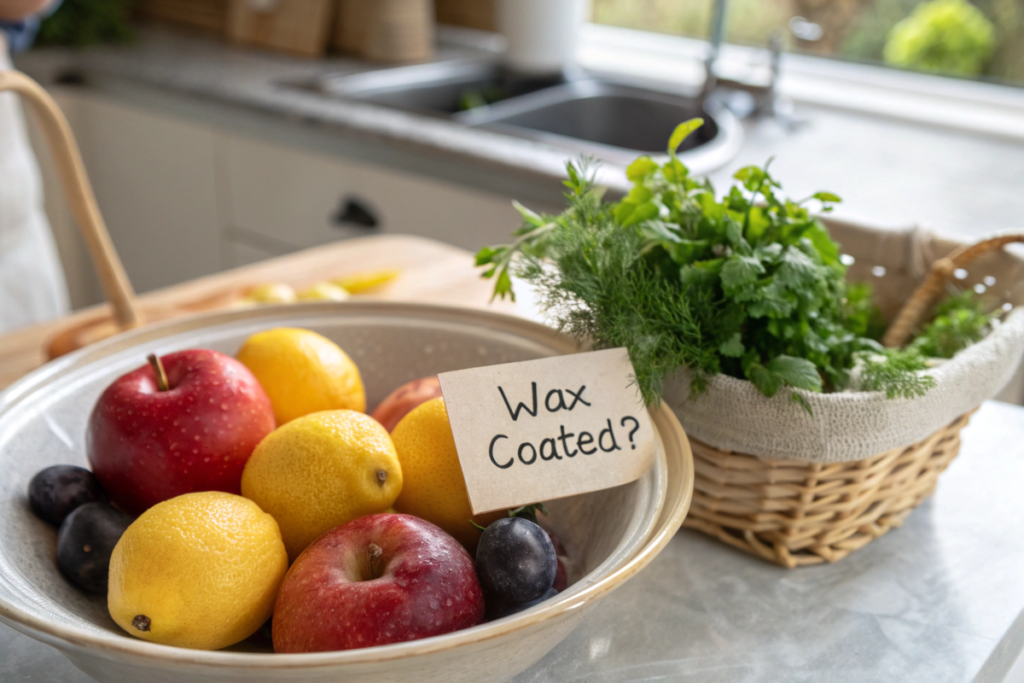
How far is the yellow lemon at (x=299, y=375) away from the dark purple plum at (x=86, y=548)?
14cm

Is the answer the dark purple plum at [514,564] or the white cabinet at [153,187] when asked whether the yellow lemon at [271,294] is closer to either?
the dark purple plum at [514,564]

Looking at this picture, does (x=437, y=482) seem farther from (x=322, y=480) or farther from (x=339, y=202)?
(x=339, y=202)

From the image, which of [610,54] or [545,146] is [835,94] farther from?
[545,146]

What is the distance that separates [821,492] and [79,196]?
2.54 ft

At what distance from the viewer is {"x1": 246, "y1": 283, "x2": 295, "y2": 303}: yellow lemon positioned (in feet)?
3.27

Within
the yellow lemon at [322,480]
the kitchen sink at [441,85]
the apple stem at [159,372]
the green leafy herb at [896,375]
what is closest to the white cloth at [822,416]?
the green leafy herb at [896,375]

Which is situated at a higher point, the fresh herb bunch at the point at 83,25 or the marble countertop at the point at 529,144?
the fresh herb bunch at the point at 83,25

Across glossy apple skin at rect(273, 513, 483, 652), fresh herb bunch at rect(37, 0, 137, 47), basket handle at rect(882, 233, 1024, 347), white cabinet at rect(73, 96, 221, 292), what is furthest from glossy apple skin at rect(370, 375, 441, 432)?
fresh herb bunch at rect(37, 0, 137, 47)

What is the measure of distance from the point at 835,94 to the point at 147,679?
6.72 ft

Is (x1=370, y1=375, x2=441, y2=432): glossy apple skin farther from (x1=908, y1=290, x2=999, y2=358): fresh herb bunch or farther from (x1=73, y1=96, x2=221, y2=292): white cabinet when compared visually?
(x1=73, y1=96, x2=221, y2=292): white cabinet

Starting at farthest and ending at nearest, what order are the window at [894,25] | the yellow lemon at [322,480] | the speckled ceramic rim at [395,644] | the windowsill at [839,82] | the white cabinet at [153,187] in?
the window at [894,25] < the white cabinet at [153,187] < the windowsill at [839,82] < the yellow lemon at [322,480] < the speckled ceramic rim at [395,644]

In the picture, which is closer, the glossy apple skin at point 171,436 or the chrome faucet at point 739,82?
the glossy apple skin at point 171,436

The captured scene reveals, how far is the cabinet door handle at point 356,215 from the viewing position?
180 centimetres

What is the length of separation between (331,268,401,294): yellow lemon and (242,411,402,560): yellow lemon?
1.85 ft
